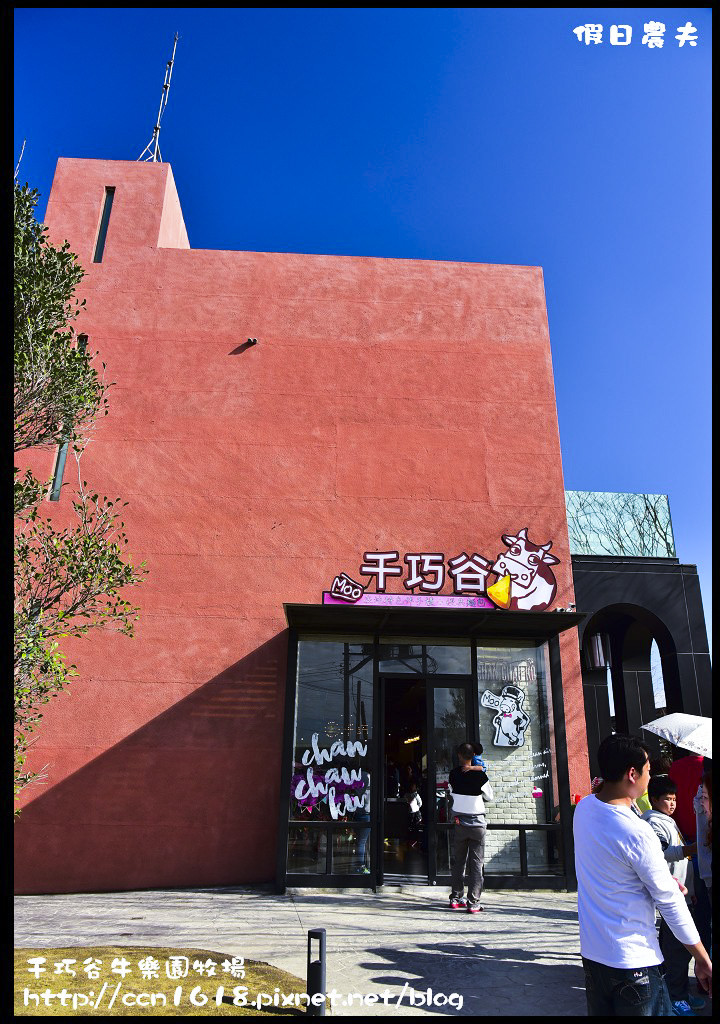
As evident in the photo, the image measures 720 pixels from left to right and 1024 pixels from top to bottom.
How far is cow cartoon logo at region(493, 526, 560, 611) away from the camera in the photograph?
9.41 metres

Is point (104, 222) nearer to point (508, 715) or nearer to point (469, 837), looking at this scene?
point (508, 715)

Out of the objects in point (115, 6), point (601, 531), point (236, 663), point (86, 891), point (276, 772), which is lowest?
point (86, 891)

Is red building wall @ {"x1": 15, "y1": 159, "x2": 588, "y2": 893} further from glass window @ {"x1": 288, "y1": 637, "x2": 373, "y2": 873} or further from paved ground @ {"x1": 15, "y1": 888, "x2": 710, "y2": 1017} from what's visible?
paved ground @ {"x1": 15, "y1": 888, "x2": 710, "y2": 1017}

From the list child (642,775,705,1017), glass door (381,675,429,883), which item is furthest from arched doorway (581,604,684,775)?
child (642,775,705,1017)

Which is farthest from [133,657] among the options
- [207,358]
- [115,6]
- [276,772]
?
[115,6]

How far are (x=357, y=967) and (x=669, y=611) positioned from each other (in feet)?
34.0

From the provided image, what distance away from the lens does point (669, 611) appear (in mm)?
13328

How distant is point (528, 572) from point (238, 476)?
4.57 metres

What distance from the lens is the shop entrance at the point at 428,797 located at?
27.6 feet

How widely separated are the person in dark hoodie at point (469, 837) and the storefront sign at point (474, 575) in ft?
8.71

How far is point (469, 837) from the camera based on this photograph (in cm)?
720

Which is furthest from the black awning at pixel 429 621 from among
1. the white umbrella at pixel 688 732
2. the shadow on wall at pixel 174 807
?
the white umbrella at pixel 688 732

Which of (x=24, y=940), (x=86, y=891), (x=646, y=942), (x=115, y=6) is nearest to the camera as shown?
(x=646, y=942)

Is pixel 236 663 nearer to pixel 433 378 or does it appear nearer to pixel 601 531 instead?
pixel 433 378
